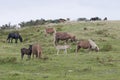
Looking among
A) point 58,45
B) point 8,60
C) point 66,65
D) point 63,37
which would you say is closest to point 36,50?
point 8,60

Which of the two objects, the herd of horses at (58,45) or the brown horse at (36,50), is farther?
the herd of horses at (58,45)

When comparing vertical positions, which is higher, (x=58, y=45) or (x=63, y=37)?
(x=63, y=37)

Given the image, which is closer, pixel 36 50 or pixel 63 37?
pixel 36 50

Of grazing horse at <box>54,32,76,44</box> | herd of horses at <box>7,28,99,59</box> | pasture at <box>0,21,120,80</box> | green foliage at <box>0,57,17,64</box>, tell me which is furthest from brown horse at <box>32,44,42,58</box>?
grazing horse at <box>54,32,76,44</box>

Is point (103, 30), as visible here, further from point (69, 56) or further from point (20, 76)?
point (20, 76)

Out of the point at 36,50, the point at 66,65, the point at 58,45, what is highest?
the point at 36,50

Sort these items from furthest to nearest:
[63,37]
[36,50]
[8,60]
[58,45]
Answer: [63,37]
[58,45]
[36,50]
[8,60]

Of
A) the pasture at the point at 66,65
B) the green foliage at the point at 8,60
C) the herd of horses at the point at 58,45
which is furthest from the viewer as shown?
the herd of horses at the point at 58,45

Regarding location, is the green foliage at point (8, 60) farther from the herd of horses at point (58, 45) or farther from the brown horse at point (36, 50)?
the brown horse at point (36, 50)

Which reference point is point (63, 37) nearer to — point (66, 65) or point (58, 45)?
point (58, 45)

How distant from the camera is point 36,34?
159ft

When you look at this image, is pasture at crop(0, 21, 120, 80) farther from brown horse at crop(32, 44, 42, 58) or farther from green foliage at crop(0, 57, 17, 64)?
brown horse at crop(32, 44, 42, 58)

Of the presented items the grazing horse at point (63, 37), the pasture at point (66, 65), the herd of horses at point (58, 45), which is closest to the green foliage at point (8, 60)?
the pasture at point (66, 65)

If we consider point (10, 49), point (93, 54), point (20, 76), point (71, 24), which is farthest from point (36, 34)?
point (20, 76)
